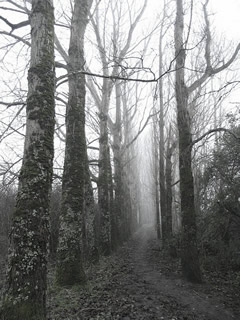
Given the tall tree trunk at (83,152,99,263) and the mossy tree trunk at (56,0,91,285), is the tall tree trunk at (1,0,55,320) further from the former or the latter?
the tall tree trunk at (83,152,99,263)

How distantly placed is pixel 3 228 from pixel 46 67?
349 inches

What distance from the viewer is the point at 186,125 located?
7.21m

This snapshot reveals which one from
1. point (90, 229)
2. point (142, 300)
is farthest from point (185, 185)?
point (90, 229)

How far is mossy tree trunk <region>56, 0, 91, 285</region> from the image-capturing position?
17.7 feet

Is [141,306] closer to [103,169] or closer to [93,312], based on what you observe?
[93,312]

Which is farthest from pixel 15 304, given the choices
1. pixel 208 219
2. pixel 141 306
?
pixel 208 219

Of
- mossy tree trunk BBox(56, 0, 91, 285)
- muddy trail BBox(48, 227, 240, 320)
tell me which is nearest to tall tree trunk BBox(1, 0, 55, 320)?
mossy tree trunk BBox(56, 0, 91, 285)

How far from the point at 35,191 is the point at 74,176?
296 centimetres

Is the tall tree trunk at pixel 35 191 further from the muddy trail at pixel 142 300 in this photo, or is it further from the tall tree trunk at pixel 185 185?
the tall tree trunk at pixel 185 185

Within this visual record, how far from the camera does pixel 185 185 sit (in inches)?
272

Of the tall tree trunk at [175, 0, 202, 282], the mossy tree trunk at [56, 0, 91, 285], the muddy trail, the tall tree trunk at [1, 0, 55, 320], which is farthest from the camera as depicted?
the tall tree trunk at [175, 0, 202, 282]

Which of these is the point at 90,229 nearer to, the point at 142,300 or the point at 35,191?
the point at 142,300

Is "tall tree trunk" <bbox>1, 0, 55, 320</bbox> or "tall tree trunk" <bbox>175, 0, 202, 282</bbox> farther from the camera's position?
"tall tree trunk" <bbox>175, 0, 202, 282</bbox>

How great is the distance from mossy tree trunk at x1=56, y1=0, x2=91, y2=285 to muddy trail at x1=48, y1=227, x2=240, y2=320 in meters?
0.46
